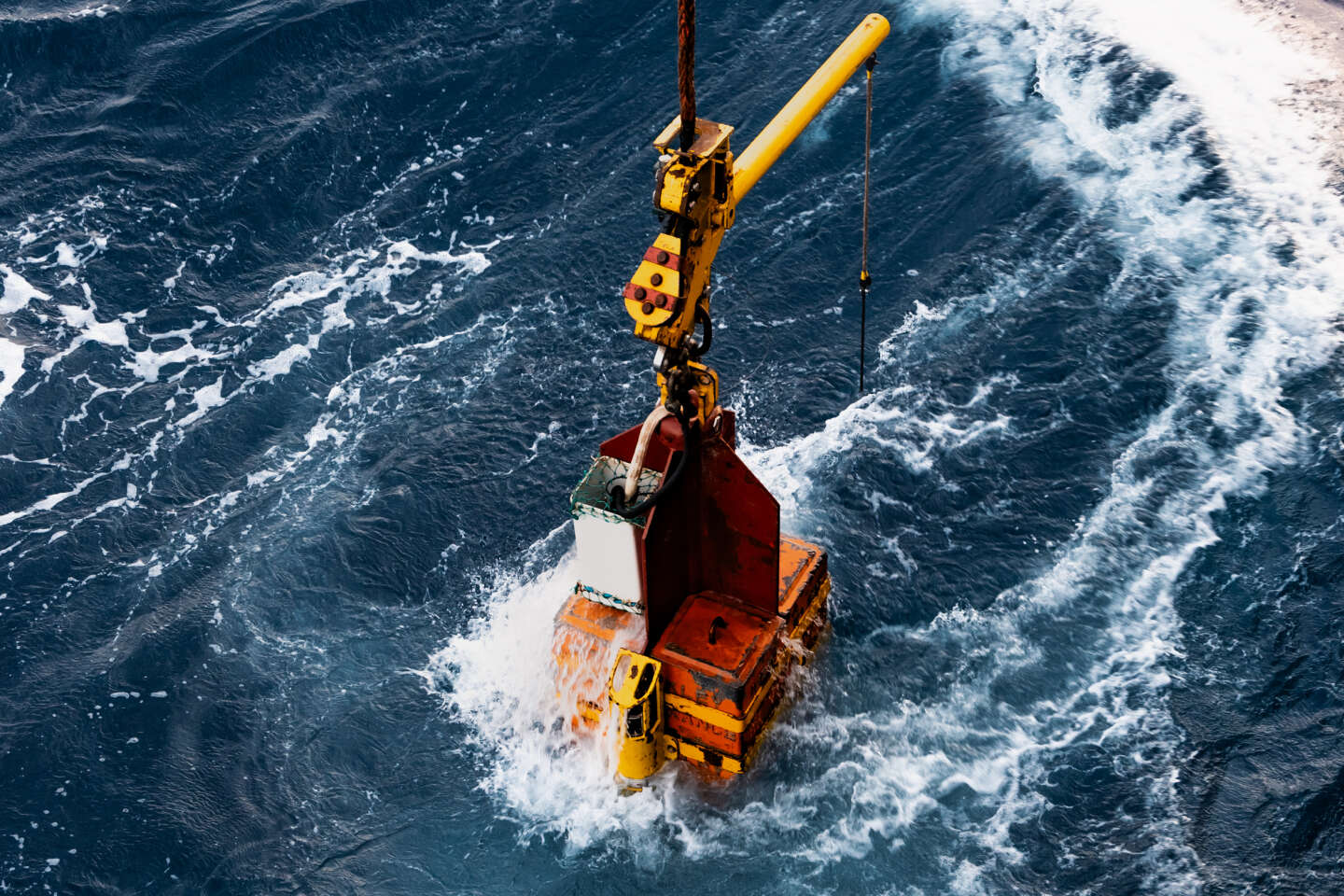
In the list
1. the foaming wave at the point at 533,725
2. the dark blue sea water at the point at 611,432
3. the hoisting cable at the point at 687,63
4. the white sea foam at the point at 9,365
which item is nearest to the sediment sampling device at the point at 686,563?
the hoisting cable at the point at 687,63

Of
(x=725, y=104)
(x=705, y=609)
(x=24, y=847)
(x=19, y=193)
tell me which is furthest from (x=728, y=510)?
(x=19, y=193)

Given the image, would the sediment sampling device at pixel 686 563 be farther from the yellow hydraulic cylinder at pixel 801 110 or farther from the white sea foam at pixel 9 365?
the white sea foam at pixel 9 365

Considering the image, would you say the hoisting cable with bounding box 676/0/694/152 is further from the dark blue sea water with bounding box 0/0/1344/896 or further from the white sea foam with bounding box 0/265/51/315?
the white sea foam with bounding box 0/265/51/315

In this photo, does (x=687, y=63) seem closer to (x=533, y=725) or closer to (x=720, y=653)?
(x=720, y=653)

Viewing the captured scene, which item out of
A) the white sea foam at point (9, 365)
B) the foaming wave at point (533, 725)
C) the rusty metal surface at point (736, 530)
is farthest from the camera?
the white sea foam at point (9, 365)

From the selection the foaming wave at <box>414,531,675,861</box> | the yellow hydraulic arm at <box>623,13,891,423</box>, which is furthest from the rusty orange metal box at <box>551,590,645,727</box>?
the yellow hydraulic arm at <box>623,13,891,423</box>

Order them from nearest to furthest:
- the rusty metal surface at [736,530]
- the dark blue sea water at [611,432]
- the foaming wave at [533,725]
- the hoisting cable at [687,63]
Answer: the hoisting cable at [687,63] → the dark blue sea water at [611,432] → the rusty metal surface at [736,530] → the foaming wave at [533,725]
